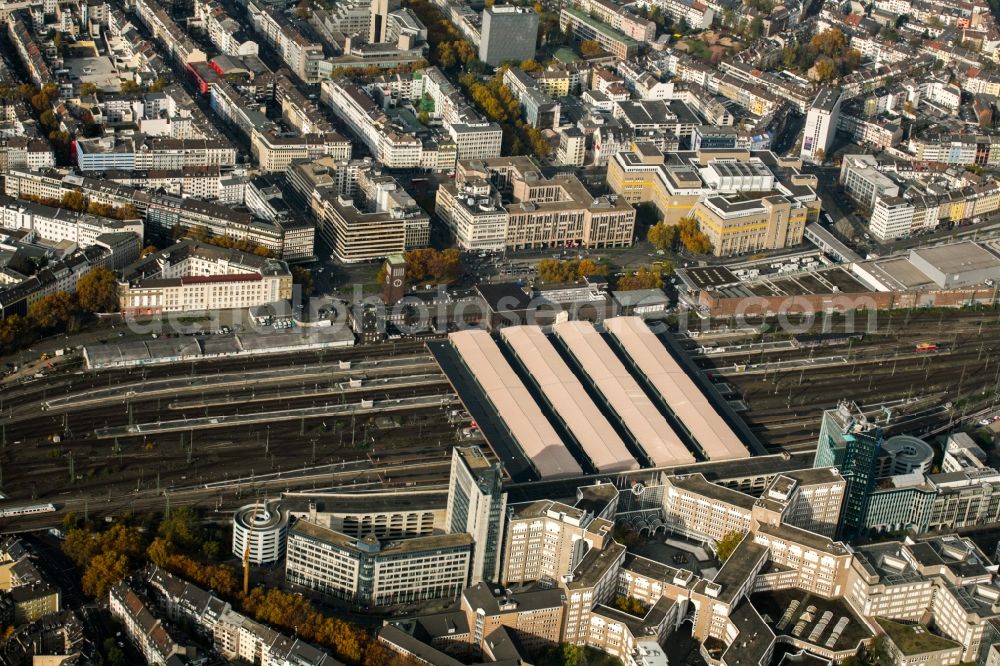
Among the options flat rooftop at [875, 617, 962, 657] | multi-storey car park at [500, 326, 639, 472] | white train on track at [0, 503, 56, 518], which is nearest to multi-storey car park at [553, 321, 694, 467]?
multi-storey car park at [500, 326, 639, 472]

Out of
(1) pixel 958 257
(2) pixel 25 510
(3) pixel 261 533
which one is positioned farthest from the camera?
(1) pixel 958 257

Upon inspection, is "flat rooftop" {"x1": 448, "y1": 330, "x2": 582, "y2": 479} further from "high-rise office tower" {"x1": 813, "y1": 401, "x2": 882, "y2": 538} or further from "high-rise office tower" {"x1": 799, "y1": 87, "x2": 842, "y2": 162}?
"high-rise office tower" {"x1": 799, "y1": 87, "x2": 842, "y2": 162}

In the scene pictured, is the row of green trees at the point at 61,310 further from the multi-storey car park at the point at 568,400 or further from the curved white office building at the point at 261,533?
the multi-storey car park at the point at 568,400

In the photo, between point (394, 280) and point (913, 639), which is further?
point (394, 280)

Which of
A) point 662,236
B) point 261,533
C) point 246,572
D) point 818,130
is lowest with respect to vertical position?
point 246,572

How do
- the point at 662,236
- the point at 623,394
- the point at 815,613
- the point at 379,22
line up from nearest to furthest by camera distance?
the point at 815,613 < the point at 623,394 < the point at 662,236 < the point at 379,22

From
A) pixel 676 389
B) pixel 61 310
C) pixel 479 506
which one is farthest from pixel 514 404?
pixel 61 310

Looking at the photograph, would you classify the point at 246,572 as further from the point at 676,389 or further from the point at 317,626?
the point at 676,389
